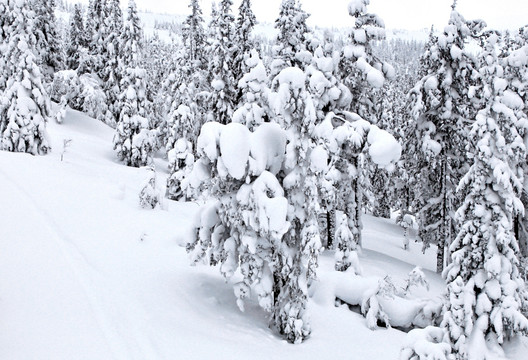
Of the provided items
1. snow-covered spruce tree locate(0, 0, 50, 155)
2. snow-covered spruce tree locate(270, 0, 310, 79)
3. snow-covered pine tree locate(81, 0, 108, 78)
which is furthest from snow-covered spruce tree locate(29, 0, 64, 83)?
snow-covered spruce tree locate(270, 0, 310, 79)

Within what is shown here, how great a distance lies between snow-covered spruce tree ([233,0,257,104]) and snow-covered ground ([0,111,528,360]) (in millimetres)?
13032

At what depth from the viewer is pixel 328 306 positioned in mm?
13883

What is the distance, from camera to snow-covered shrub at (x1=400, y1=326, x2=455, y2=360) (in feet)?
26.4

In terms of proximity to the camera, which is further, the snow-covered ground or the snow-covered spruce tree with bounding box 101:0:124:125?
the snow-covered spruce tree with bounding box 101:0:124:125

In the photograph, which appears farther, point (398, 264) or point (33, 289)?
point (398, 264)

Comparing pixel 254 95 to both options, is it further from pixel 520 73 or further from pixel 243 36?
pixel 243 36

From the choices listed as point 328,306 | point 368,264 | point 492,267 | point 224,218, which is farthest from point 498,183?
point 368,264

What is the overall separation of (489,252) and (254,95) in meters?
7.65

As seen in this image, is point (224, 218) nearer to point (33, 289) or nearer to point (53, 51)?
point (33, 289)

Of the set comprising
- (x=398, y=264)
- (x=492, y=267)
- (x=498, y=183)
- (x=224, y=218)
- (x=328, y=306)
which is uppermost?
(x=498, y=183)

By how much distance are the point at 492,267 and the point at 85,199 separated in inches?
595

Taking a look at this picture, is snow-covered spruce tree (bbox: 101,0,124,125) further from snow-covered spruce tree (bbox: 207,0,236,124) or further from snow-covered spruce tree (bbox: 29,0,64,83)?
snow-covered spruce tree (bbox: 207,0,236,124)

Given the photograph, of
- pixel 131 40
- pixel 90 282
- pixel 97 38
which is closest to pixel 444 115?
pixel 90 282

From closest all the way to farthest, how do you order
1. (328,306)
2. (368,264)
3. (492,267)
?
(492,267), (328,306), (368,264)
